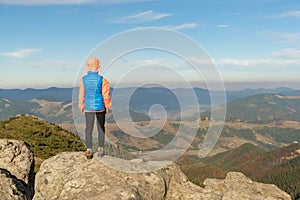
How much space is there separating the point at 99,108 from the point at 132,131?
106 inches

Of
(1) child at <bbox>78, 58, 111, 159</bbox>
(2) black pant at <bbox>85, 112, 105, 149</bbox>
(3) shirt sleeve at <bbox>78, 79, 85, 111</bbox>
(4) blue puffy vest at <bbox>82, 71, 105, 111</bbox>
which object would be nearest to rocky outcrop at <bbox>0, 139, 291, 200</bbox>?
(2) black pant at <bbox>85, 112, 105, 149</bbox>

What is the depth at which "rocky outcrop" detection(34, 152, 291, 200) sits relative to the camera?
52.2 feet

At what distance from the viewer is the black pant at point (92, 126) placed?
17773mm

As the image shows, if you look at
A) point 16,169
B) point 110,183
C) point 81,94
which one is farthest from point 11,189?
point 81,94

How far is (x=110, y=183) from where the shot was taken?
53.6 ft

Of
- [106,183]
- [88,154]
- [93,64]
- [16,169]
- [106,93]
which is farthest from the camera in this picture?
[16,169]

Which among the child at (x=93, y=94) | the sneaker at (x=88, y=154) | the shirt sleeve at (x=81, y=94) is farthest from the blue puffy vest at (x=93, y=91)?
the sneaker at (x=88, y=154)

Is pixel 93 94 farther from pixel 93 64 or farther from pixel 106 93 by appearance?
pixel 93 64

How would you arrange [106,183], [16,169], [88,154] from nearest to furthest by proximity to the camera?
[106,183]
[88,154]
[16,169]

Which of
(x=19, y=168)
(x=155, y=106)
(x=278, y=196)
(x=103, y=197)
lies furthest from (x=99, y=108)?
(x=278, y=196)

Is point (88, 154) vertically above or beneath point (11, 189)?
above

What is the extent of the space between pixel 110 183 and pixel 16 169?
839cm

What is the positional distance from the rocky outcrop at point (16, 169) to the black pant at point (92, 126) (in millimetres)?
4772

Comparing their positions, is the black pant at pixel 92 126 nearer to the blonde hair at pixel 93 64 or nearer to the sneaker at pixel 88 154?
the sneaker at pixel 88 154
